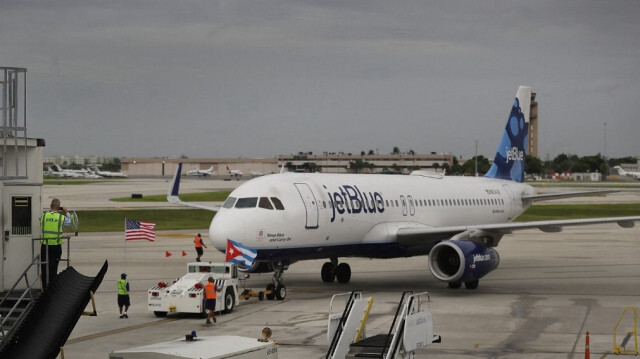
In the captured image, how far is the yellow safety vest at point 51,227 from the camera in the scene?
14.9 m

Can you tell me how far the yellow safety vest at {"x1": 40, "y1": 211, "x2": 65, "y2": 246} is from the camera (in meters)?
14.9

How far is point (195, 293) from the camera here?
A: 26703 millimetres

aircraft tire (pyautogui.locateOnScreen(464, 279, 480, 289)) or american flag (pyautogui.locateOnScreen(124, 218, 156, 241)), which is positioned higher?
american flag (pyautogui.locateOnScreen(124, 218, 156, 241))

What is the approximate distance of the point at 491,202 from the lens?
4238 centimetres

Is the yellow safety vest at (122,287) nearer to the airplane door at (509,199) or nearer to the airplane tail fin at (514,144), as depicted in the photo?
the airplane door at (509,199)

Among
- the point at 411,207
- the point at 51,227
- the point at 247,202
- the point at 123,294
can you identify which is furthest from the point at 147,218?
the point at 51,227

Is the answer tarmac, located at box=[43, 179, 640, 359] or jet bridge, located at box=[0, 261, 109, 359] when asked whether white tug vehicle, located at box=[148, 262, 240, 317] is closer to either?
tarmac, located at box=[43, 179, 640, 359]

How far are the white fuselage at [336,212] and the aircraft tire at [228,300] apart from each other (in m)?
1.48

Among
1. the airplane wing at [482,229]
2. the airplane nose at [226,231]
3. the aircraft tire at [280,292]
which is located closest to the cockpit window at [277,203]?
the airplane nose at [226,231]

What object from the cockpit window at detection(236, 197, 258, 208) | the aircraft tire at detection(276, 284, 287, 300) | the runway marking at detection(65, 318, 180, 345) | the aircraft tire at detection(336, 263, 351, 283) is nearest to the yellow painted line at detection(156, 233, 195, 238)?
the aircraft tire at detection(336, 263, 351, 283)

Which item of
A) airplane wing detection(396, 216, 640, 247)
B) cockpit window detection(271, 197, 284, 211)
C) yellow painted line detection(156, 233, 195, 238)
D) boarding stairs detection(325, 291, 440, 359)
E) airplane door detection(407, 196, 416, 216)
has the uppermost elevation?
cockpit window detection(271, 197, 284, 211)

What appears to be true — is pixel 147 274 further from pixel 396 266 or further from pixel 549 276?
pixel 549 276

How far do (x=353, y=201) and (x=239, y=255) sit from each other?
6172mm

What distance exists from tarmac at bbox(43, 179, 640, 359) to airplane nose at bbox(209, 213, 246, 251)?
213 centimetres
